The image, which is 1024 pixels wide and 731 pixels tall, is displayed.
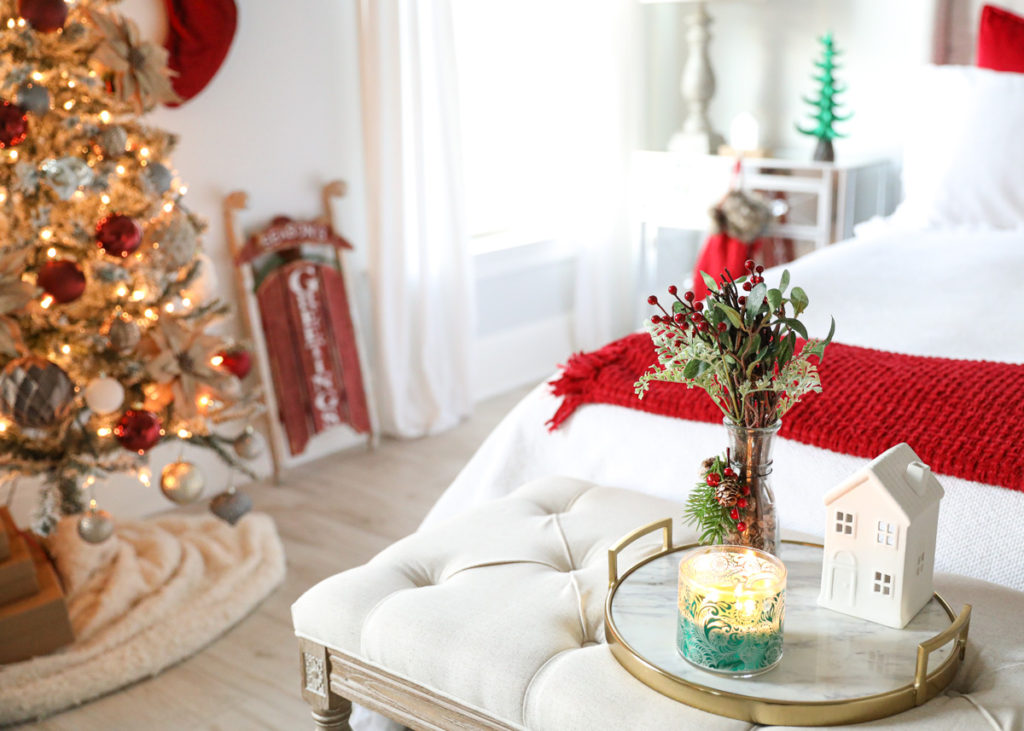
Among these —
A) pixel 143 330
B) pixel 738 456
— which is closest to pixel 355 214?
pixel 143 330

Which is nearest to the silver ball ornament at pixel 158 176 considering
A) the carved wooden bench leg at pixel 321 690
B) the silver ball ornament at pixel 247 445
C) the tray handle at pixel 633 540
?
the silver ball ornament at pixel 247 445

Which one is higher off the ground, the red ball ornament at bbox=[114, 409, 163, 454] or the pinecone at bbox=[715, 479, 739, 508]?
the pinecone at bbox=[715, 479, 739, 508]

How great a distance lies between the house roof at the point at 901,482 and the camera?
3.81 feet

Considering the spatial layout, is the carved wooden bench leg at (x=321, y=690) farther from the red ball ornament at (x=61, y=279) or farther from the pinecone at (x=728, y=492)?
the red ball ornament at (x=61, y=279)

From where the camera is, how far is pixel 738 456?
1.27m

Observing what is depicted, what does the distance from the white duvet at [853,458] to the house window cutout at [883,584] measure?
0.33m

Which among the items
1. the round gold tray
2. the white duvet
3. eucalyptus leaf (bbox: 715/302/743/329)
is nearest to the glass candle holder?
the round gold tray

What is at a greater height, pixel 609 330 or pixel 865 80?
pixel 865 80

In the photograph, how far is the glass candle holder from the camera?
112 centimetres

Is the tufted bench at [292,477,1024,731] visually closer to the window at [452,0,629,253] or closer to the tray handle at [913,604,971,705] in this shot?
the tray handle at [913,604,971,705]

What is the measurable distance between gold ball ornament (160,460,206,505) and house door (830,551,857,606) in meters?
1.57

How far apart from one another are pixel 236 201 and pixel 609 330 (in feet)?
5.93

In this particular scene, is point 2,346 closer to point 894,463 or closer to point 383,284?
point 383,284

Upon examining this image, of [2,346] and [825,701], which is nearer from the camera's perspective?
[825,701]
